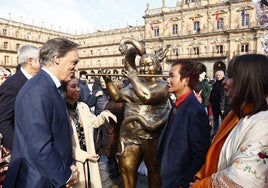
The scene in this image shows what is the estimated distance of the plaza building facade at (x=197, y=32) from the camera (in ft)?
105

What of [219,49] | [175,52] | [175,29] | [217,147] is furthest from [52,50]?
[175,29]

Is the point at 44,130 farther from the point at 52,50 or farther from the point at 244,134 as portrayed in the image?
the point at 244,134

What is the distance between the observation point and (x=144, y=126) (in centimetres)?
314

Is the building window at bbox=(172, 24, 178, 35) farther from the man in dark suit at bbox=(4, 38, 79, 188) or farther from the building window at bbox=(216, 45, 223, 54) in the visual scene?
the man in dark suit at bbox=(4, 38, 79, 188)

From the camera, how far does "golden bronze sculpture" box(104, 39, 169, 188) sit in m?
3.19

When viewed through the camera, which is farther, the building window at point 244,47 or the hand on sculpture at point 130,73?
the building window at point 244,47

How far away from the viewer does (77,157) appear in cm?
248

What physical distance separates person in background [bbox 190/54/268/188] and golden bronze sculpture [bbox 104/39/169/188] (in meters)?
1.51

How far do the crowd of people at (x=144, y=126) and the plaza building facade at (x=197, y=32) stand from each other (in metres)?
24.8

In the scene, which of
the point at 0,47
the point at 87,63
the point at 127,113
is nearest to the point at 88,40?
the point at 87,63

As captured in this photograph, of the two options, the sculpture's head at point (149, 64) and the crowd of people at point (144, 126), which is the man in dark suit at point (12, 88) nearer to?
the crowd of people at point (144, 126)

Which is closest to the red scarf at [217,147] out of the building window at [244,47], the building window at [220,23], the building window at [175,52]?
the building window at [244,47]

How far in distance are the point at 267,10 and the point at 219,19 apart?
33.4 metres


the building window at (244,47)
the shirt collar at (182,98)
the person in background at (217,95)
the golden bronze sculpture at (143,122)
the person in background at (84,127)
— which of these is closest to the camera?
the shirt collar at (182,98)
